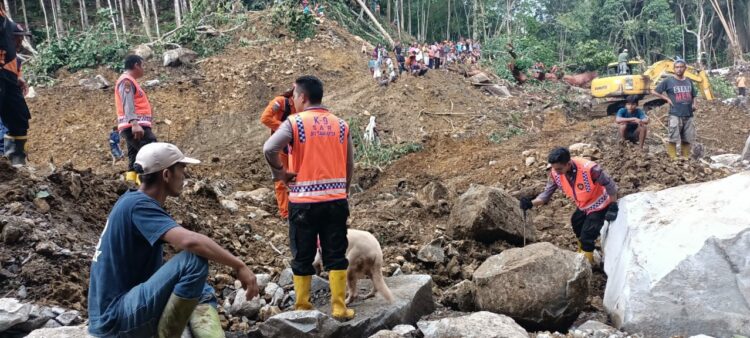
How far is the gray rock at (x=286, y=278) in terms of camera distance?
4.93 m

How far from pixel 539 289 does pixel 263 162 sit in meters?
7.66

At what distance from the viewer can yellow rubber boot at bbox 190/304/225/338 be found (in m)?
3.26

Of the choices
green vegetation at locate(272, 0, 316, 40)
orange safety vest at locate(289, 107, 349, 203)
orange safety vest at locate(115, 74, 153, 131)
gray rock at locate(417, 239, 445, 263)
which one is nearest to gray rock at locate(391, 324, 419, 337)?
orange safety vest at locate(289, 107, 349, 203)

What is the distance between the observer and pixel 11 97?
601 centimetres

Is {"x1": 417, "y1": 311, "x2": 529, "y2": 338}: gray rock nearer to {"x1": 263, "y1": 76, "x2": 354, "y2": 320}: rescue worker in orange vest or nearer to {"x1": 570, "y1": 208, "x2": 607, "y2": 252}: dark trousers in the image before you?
{"x1": 263, "y1": 76, "x2": 354, "y2": 320}: rescue worker in orange vest

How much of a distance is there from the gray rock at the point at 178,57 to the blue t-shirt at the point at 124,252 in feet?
48.3

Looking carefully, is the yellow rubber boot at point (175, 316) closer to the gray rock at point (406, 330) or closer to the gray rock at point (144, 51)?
the gray rock at point (406, 330)

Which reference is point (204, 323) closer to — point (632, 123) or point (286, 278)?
point (286, 278)

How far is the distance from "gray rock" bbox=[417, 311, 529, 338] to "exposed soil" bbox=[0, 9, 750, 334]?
129 cm

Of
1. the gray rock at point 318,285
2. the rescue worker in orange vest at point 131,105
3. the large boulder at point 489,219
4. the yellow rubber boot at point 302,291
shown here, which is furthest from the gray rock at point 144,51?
the yellow rubber boot at point 302,291

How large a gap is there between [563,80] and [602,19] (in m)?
15.5

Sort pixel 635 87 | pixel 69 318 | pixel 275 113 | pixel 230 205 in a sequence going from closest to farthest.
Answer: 1. pixel 69 318
2. pixel 275 113
3. pixel 230 205
4. pixel 635 87

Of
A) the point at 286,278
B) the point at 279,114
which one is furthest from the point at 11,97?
the point at 286,278

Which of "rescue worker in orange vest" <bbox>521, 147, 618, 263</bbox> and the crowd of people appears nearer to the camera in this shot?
"rescue worker in orange vest" <bbox>521, 147, 618, 263</bbox>
